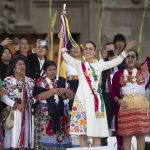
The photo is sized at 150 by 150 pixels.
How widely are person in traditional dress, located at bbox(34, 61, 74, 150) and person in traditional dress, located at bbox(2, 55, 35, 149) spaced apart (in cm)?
11

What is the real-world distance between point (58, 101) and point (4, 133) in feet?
3.02

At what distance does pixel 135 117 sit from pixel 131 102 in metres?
0.22

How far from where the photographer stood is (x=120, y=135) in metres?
11.3

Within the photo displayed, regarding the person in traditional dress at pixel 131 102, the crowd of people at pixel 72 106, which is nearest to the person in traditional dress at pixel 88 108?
the crowd of people at pixel 72 106

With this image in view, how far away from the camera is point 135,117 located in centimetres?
1118

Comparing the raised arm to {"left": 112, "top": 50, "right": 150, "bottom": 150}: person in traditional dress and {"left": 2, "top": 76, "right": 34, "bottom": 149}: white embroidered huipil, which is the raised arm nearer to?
{"left": 112, "top": 50, "right": 150, "bottom": 150}: person in traditional dress

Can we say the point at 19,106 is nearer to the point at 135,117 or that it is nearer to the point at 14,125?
the point at 14,125

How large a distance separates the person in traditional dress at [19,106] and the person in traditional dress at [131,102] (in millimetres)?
1271

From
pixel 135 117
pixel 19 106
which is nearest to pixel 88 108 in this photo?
pixel 135 117

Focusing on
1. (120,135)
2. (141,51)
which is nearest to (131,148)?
(120,135)

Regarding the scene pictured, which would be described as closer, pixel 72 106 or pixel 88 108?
pixel 88 108

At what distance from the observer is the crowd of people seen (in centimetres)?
1129

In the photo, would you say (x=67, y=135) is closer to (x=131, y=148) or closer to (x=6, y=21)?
(x=131, y=148)

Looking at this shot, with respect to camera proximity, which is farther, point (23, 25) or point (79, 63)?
point (23, 25)
